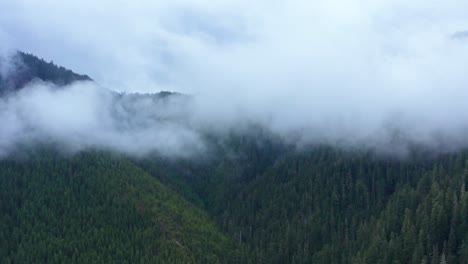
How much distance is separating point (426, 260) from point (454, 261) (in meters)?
8.40

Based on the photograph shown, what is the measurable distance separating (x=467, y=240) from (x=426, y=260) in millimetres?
14496

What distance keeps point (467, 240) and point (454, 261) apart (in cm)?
857

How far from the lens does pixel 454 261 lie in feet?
641

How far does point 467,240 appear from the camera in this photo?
198 m

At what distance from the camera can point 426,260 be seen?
651ft
